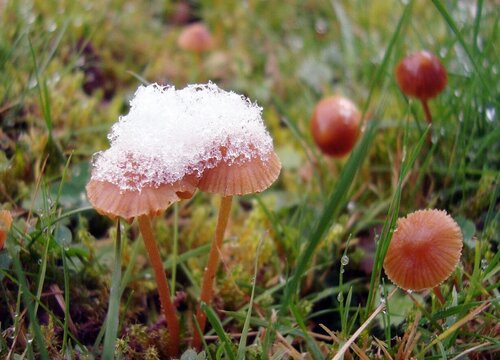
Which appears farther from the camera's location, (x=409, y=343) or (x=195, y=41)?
(x=195, y=41)

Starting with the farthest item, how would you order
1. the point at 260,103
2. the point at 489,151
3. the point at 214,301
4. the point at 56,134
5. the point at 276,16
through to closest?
1. the point at 276,16
2. the point at 260,103
3. the point at 56,134
4. the point at 489,151
5. the point at 214,301

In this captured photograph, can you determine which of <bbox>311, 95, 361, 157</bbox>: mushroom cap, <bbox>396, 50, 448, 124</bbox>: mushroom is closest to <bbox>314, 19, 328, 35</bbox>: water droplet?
<bbox>311, 95, 361, 157</bbox>: mushroom cap

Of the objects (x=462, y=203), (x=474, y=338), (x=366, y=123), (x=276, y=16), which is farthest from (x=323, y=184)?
(x=276, y=16)

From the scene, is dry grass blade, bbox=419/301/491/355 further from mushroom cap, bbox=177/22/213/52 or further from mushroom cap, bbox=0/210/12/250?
mushroom cap, bbox=177/22/213/52

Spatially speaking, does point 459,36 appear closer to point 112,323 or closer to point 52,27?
point 112,323

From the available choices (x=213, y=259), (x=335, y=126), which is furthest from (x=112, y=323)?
(x=335, y=126)

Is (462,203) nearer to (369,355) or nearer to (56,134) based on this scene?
(369,355)

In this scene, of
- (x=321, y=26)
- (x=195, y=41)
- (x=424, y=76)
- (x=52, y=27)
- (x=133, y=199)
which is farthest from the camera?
(x=321, y=26)

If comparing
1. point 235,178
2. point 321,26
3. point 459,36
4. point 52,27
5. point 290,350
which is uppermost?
point 459,36
